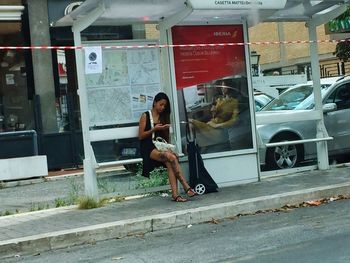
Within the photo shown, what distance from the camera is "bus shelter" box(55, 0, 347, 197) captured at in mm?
8547

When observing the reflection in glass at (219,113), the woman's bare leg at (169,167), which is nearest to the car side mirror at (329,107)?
the reflection in glass at (219,113)

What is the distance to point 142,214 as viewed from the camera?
7852mm

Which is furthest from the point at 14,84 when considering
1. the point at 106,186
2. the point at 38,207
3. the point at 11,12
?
the point at 106,186

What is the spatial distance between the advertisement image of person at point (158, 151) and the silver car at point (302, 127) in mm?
2727

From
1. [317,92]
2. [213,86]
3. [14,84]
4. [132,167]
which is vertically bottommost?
[132,167]

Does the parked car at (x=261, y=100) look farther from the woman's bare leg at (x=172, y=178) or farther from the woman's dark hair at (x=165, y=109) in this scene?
the woman's bare leg at (x=172, y=178)

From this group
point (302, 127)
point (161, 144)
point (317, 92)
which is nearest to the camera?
point (161, 144)

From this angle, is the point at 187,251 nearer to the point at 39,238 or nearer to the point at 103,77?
the point at 39,238

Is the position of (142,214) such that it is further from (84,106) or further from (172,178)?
(84,106)

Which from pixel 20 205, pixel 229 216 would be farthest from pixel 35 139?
pixel 229 216

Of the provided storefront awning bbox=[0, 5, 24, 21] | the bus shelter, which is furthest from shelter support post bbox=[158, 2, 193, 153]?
storefront awning bbox=[0, 5, 24, 21]

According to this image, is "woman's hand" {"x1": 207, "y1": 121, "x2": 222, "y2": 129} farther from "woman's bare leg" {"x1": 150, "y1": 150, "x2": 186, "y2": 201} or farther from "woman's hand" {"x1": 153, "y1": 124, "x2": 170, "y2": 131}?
"woman's bare leg" {"x1": 150, "y1": 150, "x2": 186, "y2": 201}

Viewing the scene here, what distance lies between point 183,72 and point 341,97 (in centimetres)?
426

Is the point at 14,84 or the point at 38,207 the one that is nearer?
the point at 38,207
